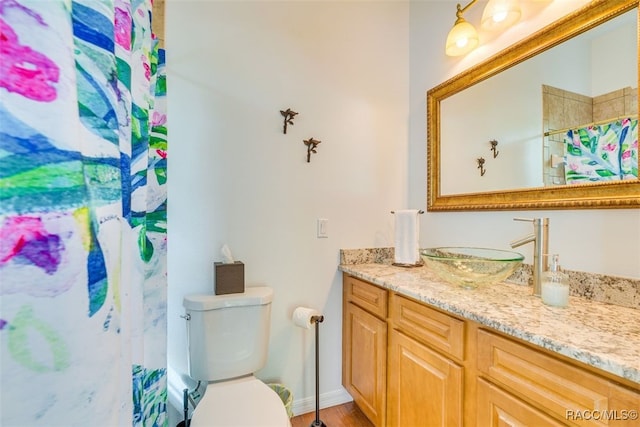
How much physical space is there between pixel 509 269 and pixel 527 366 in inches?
16.6

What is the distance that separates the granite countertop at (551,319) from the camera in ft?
2.08

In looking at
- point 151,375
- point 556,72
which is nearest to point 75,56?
point 151,375

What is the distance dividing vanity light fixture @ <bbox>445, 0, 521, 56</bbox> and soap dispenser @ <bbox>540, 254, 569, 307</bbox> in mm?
1115

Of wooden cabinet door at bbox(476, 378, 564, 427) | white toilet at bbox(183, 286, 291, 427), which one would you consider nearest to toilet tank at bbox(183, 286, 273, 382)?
white toilet at bbox(183, 286, 291, 427)

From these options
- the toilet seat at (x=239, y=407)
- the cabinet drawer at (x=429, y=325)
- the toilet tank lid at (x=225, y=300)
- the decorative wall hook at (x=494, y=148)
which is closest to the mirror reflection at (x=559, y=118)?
the decorative wall hook at (x=494, y=148)

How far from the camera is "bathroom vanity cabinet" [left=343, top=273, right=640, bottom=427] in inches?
25.9

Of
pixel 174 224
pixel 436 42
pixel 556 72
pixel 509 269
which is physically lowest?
pixel 509 269

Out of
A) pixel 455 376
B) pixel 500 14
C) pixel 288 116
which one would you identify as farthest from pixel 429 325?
pixel 500 14

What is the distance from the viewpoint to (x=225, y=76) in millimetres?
1547

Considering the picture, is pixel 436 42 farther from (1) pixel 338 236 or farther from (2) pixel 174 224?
(2) pixel 174 224

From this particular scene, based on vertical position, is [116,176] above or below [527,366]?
above

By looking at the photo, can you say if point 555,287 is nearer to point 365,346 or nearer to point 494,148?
point 494,148

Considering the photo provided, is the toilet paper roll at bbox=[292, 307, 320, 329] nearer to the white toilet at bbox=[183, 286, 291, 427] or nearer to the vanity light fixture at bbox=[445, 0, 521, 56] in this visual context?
the white toilet at bbox=[183, 286, 291, 427]

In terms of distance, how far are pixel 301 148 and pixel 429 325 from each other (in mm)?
1161
